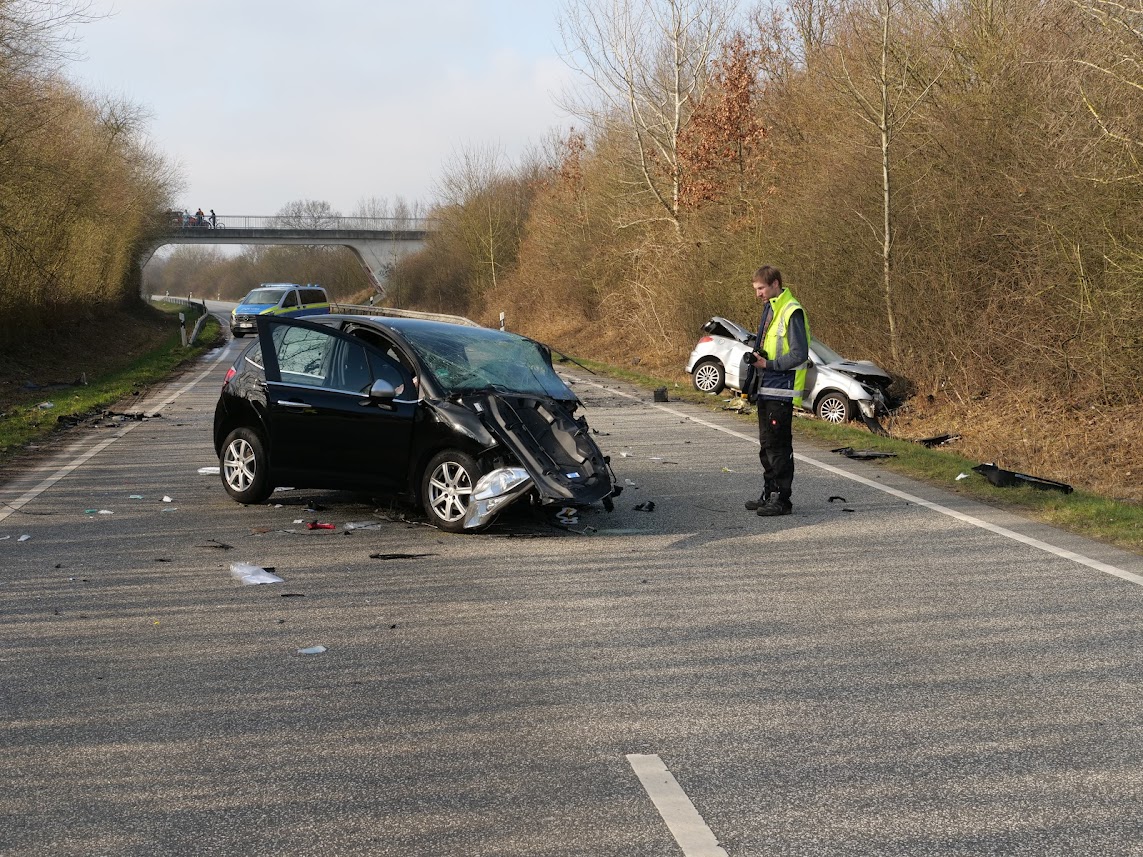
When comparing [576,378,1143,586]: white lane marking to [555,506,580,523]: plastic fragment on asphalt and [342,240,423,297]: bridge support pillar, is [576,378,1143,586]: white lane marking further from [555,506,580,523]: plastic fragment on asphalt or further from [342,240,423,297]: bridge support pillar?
[342,240,423,297]: bridge support pillar

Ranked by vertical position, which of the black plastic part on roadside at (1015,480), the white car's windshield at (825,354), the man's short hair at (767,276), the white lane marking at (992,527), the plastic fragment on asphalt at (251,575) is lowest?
the plastic fragment on asphalt at (251,575)

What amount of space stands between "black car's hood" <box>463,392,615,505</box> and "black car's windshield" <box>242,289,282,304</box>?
3444cm

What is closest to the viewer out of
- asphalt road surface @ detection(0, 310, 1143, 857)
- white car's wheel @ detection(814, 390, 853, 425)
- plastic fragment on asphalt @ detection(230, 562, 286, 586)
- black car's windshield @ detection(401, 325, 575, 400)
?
asphalt road surface @ detection(0, 310, 1143, 857)

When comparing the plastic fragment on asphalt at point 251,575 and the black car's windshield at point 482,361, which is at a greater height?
the black car's windshield at point 482,361

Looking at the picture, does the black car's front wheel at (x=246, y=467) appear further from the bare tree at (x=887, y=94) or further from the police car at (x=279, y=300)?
the police car at (x=279, y=300)

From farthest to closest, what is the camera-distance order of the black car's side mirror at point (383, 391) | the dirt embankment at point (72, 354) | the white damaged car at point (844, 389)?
the dirt embankment at point (72, 354) < the white damaged car at point (844, 389) < the black car's side mirror at point (383, 391)

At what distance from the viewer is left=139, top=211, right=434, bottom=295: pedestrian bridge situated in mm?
91062

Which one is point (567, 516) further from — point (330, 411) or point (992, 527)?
point (992, 527)

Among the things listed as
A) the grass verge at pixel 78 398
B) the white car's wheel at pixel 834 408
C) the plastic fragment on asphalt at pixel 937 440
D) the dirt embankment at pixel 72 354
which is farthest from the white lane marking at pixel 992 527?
the dirt embankment at pixel 72 354

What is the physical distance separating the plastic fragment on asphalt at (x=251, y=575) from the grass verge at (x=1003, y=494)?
5.87 m

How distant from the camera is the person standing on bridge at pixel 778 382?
9.80m

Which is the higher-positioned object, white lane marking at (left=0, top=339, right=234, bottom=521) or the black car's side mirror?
the black car's side mirror

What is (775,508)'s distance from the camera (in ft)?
31.9

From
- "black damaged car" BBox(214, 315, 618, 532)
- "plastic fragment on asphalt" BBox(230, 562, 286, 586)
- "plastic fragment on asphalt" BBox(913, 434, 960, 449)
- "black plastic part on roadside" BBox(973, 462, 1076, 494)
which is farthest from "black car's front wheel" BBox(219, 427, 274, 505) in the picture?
"plastic fragment on asphalt" BBox(913, 434, 960, 449)
